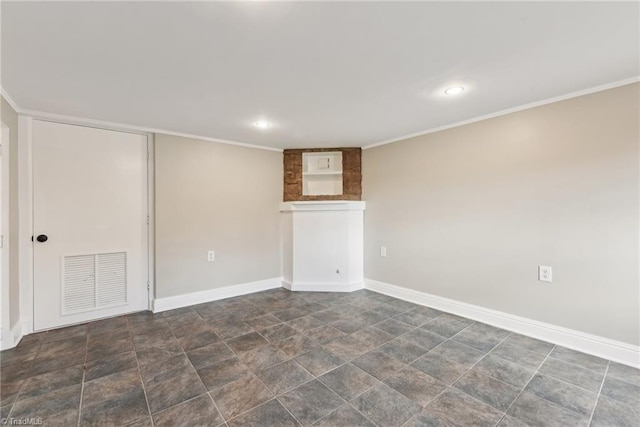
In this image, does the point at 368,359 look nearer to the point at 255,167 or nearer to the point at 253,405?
the point at 253,405

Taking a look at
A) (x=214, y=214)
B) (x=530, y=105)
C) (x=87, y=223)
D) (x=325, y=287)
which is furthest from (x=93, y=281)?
(x=530, y=105)

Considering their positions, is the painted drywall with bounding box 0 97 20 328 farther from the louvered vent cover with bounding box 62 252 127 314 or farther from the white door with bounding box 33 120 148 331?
the louvered vent cover with bounding box 62 252 127 314

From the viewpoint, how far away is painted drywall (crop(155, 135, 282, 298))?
3211 mm

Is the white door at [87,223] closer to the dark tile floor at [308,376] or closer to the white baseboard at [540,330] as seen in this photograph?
the dark tile floor at [308,376]

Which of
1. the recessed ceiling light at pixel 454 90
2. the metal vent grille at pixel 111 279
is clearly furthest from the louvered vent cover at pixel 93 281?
the recessed ceiling light at pixel 454 90

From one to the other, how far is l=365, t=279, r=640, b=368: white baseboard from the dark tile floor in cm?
9

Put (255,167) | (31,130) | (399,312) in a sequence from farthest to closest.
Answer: (255,167), (399,312), (31,130)

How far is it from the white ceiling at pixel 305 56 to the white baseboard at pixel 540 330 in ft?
6.50

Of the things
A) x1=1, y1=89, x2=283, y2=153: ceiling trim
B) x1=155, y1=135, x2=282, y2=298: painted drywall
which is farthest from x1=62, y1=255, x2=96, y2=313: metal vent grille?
x1=1, y1=89, x2=283, y2=153: ceiling trim

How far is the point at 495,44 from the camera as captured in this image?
5.15 ft

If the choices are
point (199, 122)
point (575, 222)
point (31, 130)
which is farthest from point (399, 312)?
point (31, 130)

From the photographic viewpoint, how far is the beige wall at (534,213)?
2.07 meters

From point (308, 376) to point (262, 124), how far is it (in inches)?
95.4

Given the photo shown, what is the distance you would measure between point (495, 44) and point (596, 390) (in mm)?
2249
